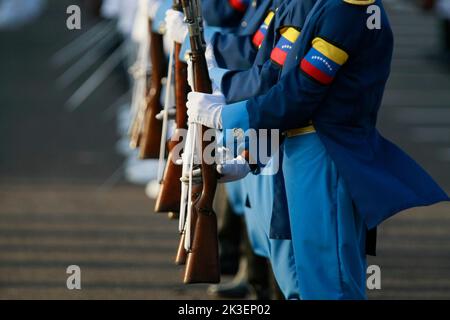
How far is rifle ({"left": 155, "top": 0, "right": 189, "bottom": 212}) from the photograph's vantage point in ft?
17.0

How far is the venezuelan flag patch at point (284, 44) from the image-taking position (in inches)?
182

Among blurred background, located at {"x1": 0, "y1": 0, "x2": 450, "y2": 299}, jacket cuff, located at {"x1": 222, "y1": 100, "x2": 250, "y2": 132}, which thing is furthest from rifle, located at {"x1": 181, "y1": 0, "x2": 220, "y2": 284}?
blurred background, located at {"x1": 0, "y1": 0, "x2": 450, "y2": 299}

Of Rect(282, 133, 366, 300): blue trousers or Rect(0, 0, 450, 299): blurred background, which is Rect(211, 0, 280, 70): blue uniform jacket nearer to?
Rect(282, 133, 366, 300): blue trousers

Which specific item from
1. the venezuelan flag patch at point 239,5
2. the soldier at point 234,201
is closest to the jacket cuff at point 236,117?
the soldier at point 234,201

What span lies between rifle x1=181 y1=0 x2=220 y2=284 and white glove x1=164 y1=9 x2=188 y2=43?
73 cm

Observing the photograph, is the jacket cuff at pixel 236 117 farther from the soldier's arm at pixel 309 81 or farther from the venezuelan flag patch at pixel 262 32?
the venezuelan flag patch at pixel 262 32

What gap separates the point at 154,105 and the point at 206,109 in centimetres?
167

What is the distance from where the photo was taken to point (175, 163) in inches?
205

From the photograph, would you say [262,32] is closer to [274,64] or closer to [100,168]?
[274,64]

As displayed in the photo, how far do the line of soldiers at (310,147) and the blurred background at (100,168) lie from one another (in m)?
1.98

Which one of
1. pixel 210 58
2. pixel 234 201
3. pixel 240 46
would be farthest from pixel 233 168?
pixel 234 201

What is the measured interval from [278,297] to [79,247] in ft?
8.89

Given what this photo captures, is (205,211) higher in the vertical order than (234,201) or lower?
higher

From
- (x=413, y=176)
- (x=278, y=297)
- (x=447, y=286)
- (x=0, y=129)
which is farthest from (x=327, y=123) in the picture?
(x=0, y=129)
